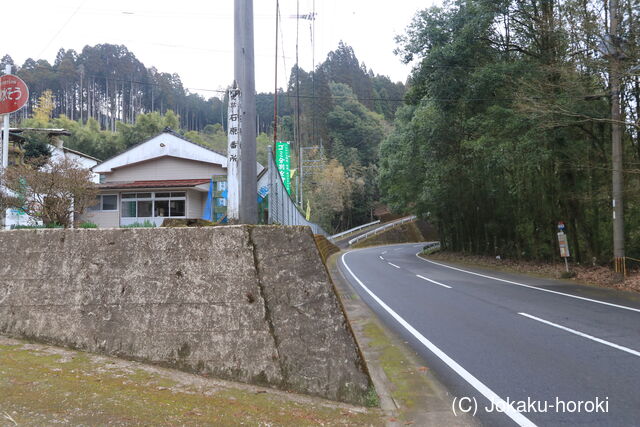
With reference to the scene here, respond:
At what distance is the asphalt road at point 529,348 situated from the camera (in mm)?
4215

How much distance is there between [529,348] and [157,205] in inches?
907

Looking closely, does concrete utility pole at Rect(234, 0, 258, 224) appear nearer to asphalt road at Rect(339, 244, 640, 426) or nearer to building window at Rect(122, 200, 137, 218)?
asphalt road at Rect(339, 244, 640, 426)

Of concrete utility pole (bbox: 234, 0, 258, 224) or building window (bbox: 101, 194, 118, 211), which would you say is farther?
building window (bbox: 101, 194, 118, 211)

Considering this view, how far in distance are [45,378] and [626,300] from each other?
41.3 ft

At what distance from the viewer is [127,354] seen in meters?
4.34

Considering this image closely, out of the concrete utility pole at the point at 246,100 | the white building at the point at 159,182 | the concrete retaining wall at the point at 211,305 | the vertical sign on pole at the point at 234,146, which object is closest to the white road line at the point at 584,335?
the concrete retaining wall at the point at 211,305

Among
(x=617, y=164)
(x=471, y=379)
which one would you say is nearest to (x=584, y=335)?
(x=471, y=379)

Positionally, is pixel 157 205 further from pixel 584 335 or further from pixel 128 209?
pixel 584 335

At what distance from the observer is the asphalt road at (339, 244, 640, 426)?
4215 mm

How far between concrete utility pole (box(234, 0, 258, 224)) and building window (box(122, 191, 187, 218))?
21011mm

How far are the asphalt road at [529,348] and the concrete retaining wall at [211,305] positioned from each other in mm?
1708

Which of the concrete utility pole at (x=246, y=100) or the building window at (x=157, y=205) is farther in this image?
the building window at (x=157, y=205)

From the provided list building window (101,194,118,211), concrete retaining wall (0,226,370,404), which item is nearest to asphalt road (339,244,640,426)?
concrete retaining wall (0,226,370,404)

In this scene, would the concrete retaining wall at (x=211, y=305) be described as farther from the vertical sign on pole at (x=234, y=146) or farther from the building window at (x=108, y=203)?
the building window at (x=108, y=203)
